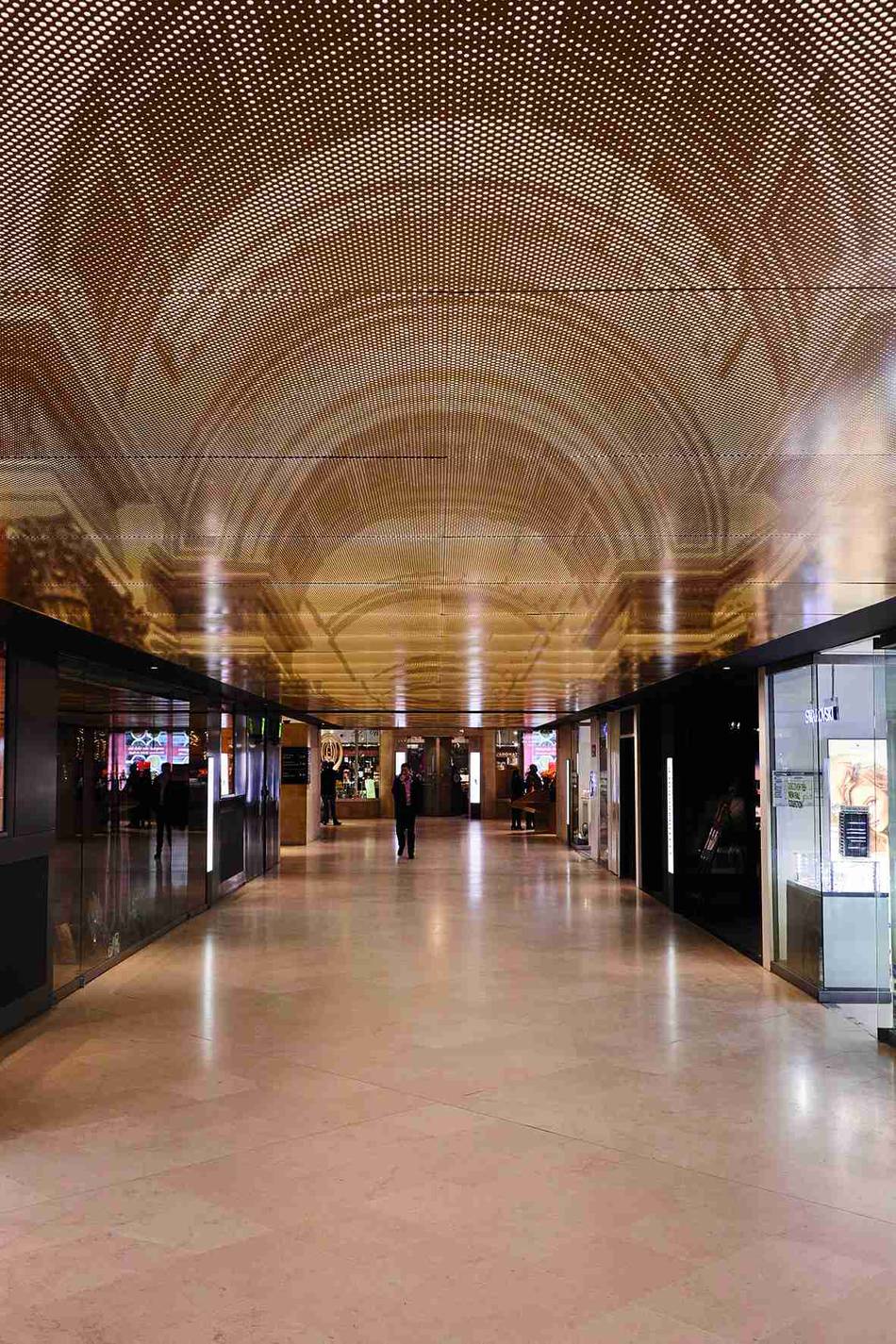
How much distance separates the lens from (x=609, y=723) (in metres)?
20.2

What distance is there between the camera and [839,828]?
9.30 meters

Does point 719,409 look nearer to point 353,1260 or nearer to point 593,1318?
point 593,1318

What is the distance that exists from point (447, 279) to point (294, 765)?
78.8 feet

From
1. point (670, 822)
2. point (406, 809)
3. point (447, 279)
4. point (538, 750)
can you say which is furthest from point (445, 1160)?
point (538, 750)

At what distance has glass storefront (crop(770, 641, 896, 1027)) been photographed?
360 inches

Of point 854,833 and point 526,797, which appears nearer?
point 854,833

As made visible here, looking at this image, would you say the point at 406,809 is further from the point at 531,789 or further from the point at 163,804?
the point at 531,789

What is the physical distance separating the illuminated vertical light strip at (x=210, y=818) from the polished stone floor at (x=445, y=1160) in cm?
480

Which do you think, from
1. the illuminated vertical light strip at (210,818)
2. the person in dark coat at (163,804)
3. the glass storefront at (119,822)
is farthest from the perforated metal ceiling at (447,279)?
the illuminated vertical light strip at (210,818)

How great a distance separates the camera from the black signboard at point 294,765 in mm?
25938

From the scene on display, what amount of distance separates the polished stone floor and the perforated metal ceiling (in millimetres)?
3075

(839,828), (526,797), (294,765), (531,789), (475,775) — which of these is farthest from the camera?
(475,775)

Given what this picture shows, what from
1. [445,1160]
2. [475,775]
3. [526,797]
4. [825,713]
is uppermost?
[825,713]

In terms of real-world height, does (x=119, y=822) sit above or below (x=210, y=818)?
above
